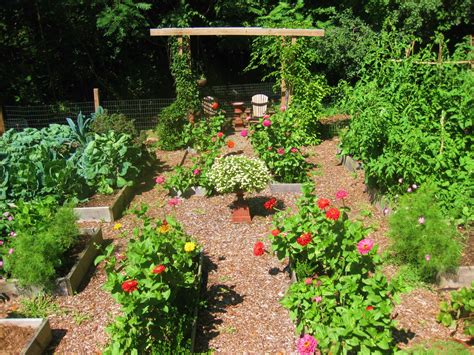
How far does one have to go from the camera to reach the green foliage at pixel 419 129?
519 cm

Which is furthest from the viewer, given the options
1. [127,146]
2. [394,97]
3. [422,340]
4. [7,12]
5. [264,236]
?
[7,12]

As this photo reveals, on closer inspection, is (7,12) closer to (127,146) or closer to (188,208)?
(127,146)

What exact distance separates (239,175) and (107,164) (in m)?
2.21

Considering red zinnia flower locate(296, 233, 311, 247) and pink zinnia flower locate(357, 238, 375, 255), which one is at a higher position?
pink zinnia flower locate(357, 238, 375, 255)

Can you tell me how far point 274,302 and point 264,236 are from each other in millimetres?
1215

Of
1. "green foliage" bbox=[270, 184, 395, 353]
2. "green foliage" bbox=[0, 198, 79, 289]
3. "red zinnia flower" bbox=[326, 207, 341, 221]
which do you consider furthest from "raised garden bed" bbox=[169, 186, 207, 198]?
"red zinnia flower" bbox=[326, 207, 341, 221]

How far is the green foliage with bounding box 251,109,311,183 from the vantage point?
6590 mm

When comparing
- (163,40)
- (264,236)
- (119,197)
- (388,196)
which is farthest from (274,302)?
(163,40)

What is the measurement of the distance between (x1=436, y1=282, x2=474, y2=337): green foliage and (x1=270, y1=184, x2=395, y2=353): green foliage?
59cm

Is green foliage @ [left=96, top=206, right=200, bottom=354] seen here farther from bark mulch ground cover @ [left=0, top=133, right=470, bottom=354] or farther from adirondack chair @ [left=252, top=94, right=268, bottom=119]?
adirondack chair @ [left=252, top=94, right=268, bottom=119]

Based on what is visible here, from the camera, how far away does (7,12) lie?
11.0 metres

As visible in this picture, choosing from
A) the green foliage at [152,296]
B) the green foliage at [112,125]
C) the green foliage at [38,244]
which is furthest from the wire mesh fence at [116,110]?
the green foliage at [152,296]

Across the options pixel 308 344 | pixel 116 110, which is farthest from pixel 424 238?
pixel 116 110

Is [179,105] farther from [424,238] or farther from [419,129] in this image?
[424,238]
